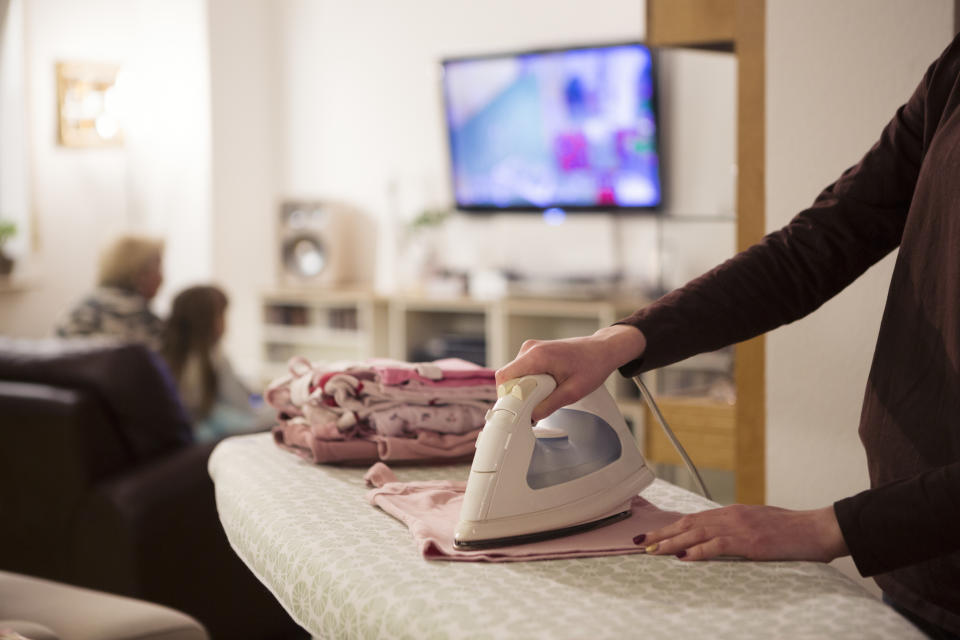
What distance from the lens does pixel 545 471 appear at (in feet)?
2.95

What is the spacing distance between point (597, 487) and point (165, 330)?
2741 mm

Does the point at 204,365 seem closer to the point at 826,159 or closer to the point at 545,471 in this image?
the point at 826,159

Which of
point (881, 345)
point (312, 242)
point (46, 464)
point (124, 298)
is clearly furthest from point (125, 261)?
point (881, 345)

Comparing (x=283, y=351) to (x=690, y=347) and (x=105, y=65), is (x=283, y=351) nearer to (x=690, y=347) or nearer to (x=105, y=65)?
(x=105, y=65)

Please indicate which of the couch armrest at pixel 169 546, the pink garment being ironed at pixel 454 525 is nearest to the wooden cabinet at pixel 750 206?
the pink garment being ironed at pixel 454 525

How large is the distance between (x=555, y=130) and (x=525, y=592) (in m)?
3.98

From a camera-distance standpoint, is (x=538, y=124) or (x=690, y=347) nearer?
(x=690, y=347)

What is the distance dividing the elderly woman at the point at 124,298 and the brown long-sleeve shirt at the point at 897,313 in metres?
2.67

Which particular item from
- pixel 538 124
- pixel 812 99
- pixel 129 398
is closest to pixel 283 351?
pixel 538 124

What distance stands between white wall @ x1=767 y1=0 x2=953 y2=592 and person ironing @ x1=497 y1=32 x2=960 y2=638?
53 centimetres

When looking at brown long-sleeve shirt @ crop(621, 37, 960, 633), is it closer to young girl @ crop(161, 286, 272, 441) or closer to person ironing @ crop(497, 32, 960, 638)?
person ironing @ crop(497, 32, 960, 638)

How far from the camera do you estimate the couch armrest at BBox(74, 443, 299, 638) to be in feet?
7.37

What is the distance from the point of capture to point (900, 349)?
0.94 meters

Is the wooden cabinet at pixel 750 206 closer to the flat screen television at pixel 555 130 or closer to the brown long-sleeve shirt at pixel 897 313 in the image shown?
the brown long-sleeve shirt at pixel 897 313
